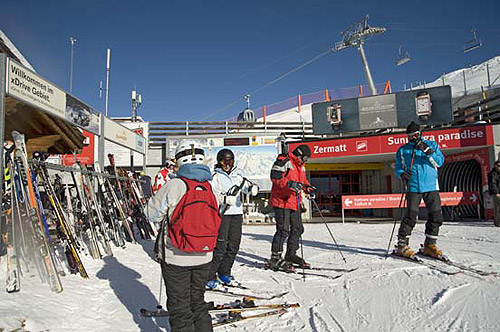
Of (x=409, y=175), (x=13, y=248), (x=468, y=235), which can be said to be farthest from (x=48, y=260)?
(x=468, y=235)

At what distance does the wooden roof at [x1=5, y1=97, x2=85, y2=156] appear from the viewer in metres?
6.44

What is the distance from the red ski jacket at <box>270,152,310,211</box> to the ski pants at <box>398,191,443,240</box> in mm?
1654

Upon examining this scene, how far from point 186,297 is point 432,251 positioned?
155 inches

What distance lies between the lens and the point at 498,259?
15.0 feet

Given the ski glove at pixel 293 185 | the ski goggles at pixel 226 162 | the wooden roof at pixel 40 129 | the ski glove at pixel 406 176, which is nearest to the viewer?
the ski goggles at pixel 226 162

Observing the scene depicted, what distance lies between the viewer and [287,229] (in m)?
4.55

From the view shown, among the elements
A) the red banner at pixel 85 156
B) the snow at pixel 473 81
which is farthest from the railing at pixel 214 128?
the snow at pixel 473 81

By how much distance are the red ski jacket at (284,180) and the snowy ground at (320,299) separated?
3.29ft

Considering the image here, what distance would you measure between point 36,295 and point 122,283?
3.38ft

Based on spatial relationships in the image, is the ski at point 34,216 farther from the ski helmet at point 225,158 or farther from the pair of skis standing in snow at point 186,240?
the ski helmet at point 225,158

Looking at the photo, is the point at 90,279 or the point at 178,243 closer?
the point at 178,243

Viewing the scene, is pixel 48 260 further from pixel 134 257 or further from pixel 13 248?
pixel 134 257

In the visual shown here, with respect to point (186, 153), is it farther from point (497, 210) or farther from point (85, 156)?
point (85, 156)

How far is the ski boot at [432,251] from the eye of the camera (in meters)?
4.54
